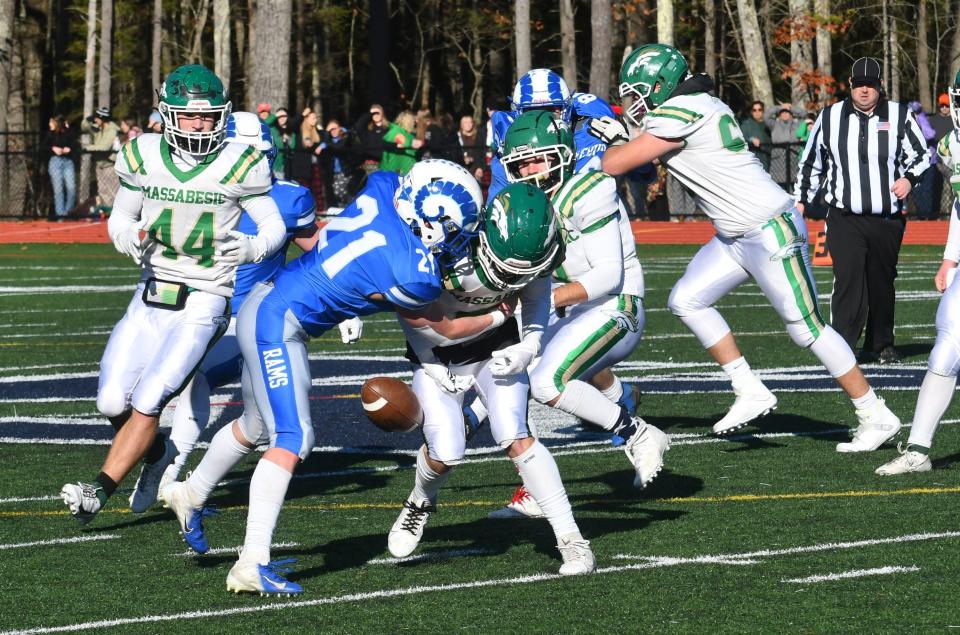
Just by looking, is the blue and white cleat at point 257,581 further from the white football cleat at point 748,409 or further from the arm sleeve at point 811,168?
the arm sleeve at point 811,168

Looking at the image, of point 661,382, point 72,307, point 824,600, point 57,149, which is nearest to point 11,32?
Answer: point 57,149

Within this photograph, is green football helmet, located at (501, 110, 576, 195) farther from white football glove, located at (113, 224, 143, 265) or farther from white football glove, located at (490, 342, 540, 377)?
white football glove, located at (113, 224, 143, 265)

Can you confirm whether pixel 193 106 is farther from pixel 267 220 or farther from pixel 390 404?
pixel 390 404

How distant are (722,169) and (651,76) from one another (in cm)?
55

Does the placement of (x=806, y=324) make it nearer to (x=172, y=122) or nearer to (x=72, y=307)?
(x=172, y=122)

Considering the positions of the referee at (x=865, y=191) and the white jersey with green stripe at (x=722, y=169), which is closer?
the white jersey with green stripe at (x=722, y=169)

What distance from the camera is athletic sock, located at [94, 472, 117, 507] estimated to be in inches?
255

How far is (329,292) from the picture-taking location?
224 inches

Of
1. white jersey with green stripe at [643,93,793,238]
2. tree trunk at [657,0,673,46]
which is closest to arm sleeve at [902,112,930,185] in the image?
white jersey with green stripe at [643,93,793,238]

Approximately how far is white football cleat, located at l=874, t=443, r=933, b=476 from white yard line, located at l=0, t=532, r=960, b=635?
1.26 meters

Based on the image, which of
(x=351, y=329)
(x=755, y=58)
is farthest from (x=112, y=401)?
(x=755, y=58)

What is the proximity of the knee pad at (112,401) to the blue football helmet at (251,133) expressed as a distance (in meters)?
1.38

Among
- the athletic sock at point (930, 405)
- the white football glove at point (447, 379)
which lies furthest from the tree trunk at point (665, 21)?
the white football glove at point (447, 379)

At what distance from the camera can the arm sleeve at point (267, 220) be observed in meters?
7.00
